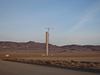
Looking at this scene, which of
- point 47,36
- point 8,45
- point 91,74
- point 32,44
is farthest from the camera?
point 32,44

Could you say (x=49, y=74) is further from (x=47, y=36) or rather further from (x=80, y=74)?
(x=47, y=36)

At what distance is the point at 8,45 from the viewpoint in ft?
538

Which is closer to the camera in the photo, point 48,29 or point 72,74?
point 72,74

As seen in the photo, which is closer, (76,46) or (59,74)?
(59,74)

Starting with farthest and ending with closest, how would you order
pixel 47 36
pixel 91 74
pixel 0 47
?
pixel 0 47 < pixel 47 36 < pixel 91 74

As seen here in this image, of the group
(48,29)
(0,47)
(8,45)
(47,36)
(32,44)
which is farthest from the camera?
(32,44)

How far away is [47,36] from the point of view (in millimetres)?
69938

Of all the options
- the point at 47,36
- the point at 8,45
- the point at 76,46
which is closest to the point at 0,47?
the point at 8,45

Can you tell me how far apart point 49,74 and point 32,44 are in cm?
16281

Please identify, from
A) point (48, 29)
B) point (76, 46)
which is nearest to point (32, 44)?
point (76, 46)

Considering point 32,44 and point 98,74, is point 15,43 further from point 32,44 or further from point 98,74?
point 98,74

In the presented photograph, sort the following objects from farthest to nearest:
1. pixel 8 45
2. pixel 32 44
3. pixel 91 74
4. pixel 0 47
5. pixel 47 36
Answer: pixel 32 44, pixel 8 45, pixel 0 47, pixel 47 36, pixel 91 74

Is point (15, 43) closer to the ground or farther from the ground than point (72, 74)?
farther from the ground

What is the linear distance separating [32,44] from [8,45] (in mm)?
26126
